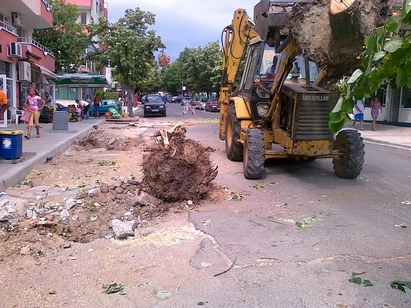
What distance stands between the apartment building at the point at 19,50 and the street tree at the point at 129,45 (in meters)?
6.50

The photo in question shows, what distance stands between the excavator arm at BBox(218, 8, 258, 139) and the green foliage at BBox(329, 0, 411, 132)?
8.43 m

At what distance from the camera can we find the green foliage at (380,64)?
8.62 feet

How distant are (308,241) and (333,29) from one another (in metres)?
2.95

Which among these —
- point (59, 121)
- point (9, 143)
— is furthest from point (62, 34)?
point (9, 143)

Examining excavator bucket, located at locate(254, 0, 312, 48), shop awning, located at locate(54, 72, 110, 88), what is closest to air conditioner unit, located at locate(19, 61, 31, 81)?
shop awning, located at locate(54, 72, 110, 88)

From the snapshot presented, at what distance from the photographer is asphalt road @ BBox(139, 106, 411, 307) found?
3.93m

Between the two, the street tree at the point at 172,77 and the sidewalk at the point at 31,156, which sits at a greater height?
the street tree at the point at 172,77

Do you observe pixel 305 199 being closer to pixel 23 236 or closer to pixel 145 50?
pixel 23 236

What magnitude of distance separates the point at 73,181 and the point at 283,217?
4.53 m

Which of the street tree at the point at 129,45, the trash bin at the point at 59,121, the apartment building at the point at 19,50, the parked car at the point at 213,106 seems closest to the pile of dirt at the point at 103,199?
the trash bin at the point at 59,121

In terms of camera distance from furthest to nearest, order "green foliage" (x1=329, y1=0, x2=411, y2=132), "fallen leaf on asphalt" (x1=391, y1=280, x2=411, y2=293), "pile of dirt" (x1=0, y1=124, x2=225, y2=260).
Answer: "pile of dirt" (x1=0, y1=124, x2=225, y2=260) < "fallen leaf on asphalt" (x1=391, y1=280, x2=411, y2=293) < "green foliage" (x1=329, y1=0, x2=411, y2=132)

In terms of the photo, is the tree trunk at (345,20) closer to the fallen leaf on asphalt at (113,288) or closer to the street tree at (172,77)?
the fallen leaf on asphalt at (113,288)

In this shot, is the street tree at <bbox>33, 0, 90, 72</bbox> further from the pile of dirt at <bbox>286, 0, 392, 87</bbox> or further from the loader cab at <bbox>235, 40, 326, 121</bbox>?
the pile of dirt at <bbox>286, 0, 392, 87</bbox>

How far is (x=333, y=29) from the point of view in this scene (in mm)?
6117
